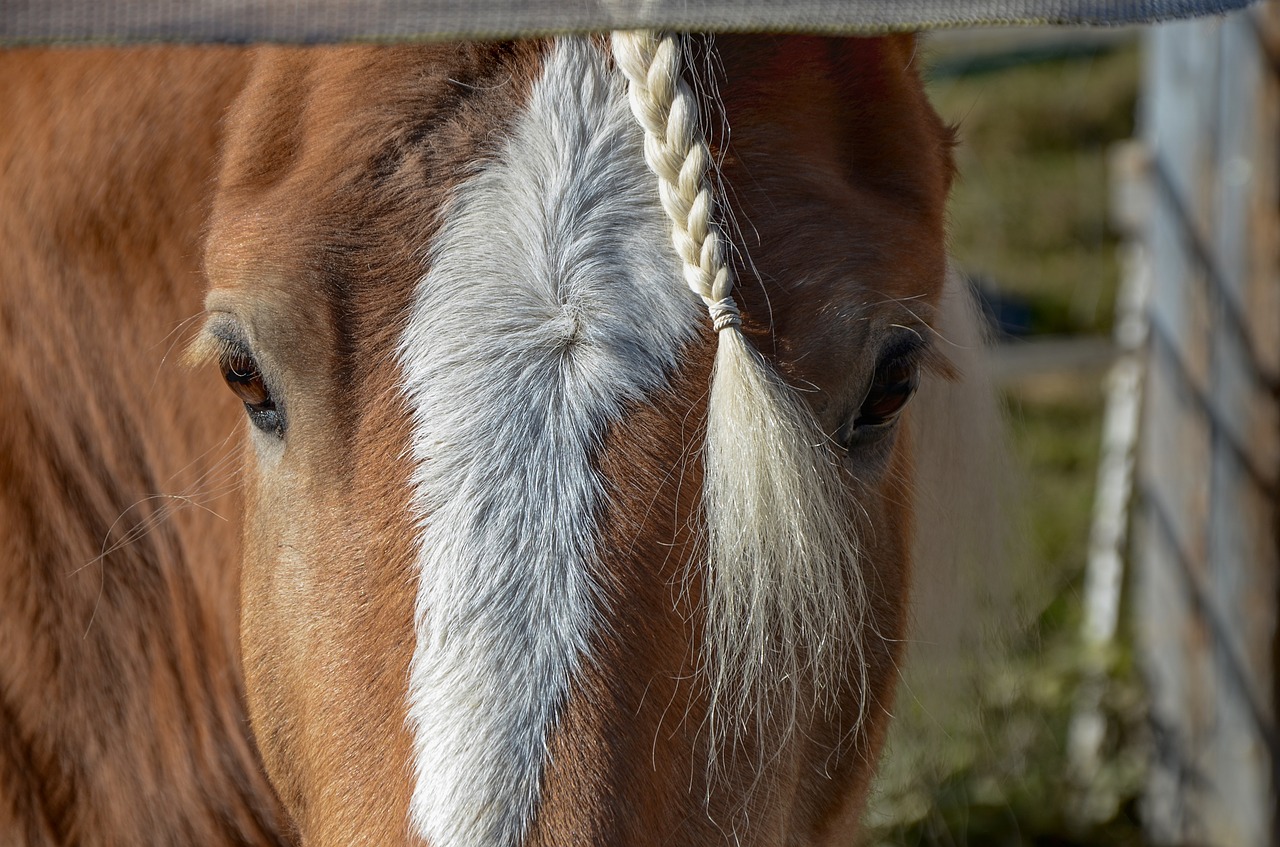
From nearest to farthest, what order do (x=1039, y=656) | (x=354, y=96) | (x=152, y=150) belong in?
(x=354, y=96), (x=152, y=150), (x=1039, y=656)

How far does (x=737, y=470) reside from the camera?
3.25ft

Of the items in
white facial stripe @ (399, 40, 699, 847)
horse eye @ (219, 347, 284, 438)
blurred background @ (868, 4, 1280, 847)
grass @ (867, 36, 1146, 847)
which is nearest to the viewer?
white facial stripe @ (399, 40, 699, 847)

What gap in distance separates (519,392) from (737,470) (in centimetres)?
20

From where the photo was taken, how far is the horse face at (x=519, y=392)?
928 mm

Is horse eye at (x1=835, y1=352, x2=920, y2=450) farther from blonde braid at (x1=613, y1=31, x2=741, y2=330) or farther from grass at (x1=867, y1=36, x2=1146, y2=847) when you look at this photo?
grass at (x1=867, y1=36, x2=1146, y2=847)

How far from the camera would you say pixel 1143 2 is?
1015 millimetres

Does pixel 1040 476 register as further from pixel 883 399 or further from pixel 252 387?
pixel 252 387

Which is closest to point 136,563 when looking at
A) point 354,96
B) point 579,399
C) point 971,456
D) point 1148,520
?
point 354,96

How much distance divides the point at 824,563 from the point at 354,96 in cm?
62

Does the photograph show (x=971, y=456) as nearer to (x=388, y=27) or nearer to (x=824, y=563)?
(x=824, y=563)

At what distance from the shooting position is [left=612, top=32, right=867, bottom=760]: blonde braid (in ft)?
3.24

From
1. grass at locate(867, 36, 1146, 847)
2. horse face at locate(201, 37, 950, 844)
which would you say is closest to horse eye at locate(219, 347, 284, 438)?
horse face at locate(201, 37, 950, 844)

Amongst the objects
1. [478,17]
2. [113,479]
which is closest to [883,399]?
[478,17]

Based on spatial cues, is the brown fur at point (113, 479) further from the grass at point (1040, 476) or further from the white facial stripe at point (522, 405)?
the grass at point (1040, 476)
